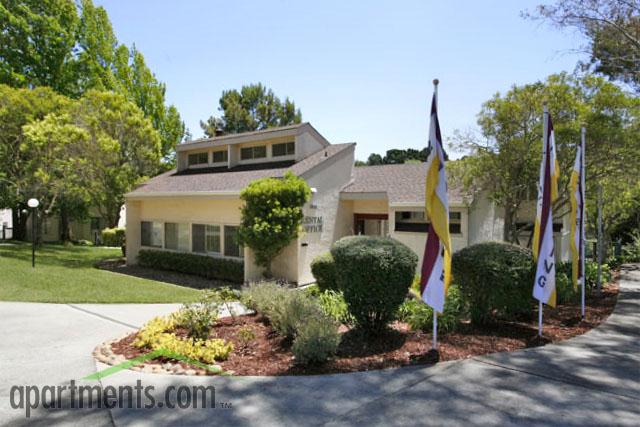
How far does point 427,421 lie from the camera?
4016 mm

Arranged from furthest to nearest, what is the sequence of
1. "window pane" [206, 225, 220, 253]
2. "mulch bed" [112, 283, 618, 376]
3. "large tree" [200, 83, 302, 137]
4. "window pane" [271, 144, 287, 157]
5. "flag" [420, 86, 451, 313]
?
1. "large tree" [200, 83, 302, 137]
2. "window pane" [271, 144, 287, 157]
3. "window pane" [206, 225, 220, 253]
4. "flag" [420, 86, 451, 313]
5. "mulch bed" [112, 283, 618, 376]

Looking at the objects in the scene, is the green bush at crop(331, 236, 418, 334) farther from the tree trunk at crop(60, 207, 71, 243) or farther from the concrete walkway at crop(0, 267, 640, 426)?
the tree trunk at crop(60, 207, 71, 243)

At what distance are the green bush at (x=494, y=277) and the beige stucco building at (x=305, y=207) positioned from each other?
283 inches

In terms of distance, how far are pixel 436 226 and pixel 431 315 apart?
2210 mm

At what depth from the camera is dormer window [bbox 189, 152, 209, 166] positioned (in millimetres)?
20516

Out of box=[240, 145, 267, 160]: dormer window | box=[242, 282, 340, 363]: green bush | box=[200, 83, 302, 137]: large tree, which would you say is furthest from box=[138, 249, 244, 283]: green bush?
box=[200, 83, 302, 137]: large tree

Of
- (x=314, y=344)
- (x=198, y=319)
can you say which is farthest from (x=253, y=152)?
(x=314, y=344)

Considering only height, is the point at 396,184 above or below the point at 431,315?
above

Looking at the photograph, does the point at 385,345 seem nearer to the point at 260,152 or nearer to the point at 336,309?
the point at 336,309

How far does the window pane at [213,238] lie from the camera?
16109 millimetres

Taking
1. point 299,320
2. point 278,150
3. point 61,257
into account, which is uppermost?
point 278,150

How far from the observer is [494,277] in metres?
6.84

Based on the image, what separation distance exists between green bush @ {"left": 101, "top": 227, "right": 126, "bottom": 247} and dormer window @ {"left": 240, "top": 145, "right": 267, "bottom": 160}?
1341 centimetres

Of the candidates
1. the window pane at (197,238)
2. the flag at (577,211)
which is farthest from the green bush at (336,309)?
the window pane at (197,238)
